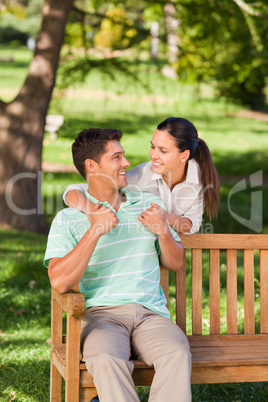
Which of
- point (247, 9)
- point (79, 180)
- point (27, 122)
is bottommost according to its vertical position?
point (79, 180)

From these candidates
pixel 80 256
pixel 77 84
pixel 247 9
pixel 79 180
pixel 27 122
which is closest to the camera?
pixel 80 256

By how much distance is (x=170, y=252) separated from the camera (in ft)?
10.9

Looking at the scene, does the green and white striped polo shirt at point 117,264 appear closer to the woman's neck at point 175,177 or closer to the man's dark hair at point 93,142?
the man's dark hair at point 93,142

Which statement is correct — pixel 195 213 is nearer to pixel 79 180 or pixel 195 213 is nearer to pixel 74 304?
pixel 74 304

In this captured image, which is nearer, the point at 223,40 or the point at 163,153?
the point at 163,153

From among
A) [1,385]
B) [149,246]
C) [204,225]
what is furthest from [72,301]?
[204,225]

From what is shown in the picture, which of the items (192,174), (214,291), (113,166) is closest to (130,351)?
(214,291)

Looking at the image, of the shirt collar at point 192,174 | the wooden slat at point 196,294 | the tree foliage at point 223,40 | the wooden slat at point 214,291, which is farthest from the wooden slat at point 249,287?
the tree foliage at point 223,40

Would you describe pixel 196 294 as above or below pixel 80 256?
below

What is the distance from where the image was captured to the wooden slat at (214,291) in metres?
3.75

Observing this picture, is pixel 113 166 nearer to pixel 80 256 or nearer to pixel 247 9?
pixel 80 256

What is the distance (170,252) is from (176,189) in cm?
57

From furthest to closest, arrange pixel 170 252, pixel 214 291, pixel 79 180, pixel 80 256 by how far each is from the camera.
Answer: pixel 79 180 → pixel 214 291 → pixel 170 252 → pixel 80 256

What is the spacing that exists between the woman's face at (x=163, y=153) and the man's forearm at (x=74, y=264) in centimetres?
80
